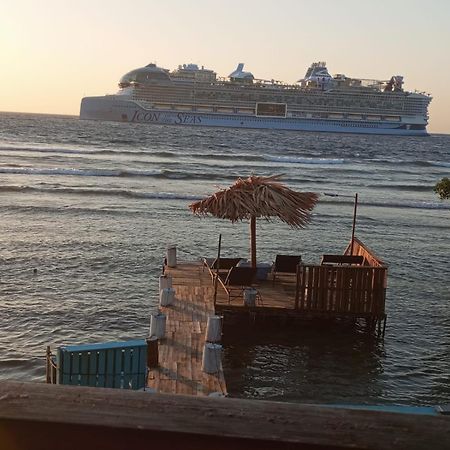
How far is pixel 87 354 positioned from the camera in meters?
6.23

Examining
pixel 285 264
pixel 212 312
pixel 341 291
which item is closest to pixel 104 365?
pixel 212 312

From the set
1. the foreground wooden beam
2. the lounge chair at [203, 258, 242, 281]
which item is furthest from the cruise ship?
the foreground wooden beam

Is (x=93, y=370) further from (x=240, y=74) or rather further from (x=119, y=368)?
(x=240, y=74)

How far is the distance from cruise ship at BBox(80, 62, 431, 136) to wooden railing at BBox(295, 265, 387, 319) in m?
92.5

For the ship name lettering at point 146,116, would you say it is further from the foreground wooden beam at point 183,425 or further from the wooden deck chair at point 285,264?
the foreground wooden beam at point 183,425

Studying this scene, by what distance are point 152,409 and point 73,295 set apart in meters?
11.2

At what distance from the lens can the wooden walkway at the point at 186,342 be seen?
7051 millimetres

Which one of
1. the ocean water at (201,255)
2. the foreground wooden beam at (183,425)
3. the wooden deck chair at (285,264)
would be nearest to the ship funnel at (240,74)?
the ocean water at (201,255)

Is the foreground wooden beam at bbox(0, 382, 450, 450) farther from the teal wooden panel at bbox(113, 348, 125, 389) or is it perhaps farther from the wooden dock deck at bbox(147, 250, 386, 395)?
the wooden dock deck at bbox(147, 250, 386, 395)

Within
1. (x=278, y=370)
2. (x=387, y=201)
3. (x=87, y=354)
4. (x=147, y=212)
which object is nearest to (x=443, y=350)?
(x=278, y=370)

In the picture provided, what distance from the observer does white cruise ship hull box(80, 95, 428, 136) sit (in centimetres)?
10156

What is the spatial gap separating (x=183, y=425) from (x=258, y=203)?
969 cm

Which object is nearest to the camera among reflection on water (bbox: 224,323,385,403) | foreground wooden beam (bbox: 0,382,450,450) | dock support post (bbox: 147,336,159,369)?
foreground wooden beam (bbox: 0,382,450,450)

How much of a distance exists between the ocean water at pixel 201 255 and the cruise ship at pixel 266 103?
Answer: 60953 mm
